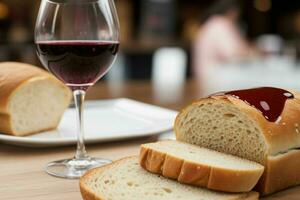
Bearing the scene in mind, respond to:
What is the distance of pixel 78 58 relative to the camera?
3.79 feet

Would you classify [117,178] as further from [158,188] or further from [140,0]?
[140,0]

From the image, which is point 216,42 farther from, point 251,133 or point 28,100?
point 251,133

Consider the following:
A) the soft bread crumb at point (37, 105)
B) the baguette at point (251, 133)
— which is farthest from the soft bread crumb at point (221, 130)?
the soft bread crumb at point (37, 105)

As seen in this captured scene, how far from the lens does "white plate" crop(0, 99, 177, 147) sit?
129 centimetres

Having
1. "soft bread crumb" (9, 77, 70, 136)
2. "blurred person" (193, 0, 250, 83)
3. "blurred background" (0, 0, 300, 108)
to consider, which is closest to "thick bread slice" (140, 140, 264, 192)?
"soft bread crumb" (9, 77, 70, 136)

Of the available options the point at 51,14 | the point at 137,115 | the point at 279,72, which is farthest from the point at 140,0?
the point at 51,14

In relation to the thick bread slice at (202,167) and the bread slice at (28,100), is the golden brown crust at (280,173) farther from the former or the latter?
the bread slice at (28,100)

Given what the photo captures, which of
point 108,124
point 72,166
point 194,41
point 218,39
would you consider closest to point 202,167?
point 72,166

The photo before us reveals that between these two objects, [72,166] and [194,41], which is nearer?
[72,166]

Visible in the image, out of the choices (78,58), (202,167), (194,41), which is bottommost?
(194,41)

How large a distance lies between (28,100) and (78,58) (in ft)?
1.11

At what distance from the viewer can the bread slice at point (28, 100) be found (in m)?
1.38

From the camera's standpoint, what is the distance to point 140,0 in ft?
22.5

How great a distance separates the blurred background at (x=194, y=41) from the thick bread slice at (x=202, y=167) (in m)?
2.08
